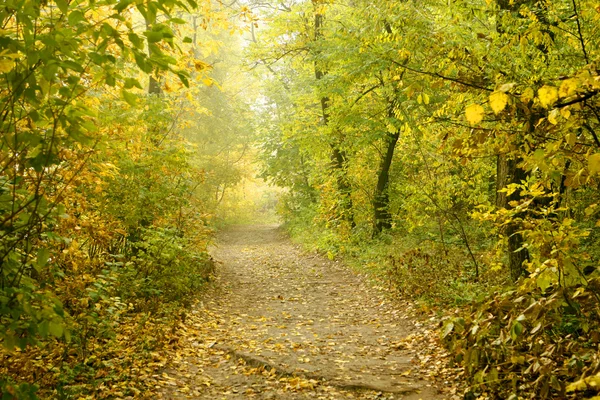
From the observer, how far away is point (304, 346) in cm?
719

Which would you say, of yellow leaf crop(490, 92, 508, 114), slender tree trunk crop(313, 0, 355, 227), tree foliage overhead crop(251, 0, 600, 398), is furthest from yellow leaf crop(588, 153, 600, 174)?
slender tree trunk crop(313, 0, 355, 227)

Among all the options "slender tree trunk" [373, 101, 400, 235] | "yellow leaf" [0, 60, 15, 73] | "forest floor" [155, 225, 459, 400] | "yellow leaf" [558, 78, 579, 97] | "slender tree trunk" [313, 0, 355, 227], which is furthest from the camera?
"slender tree trunk" [313, 0, 355, 227]

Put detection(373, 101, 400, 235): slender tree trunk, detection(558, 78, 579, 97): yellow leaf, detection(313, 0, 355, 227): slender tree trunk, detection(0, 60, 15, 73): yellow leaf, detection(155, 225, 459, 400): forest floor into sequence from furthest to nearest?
1. detection(313, 0, 355, 227): slender tree trunk
2. detection(373, 101, 400, 235): slender tree trunk
3. detection(155, 225, 459, 400): forest floor
4. detection(0, 60, 15, 73): yellow leaf
5. detection(558, 78, 579, 97): yellow leaf

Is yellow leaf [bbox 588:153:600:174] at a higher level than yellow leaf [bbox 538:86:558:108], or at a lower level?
lower

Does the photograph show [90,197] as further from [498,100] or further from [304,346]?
[498,100]

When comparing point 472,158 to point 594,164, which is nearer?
point 594,164

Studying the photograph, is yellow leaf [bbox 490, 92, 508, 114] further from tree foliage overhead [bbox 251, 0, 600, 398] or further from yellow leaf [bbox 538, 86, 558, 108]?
yellow leaf [bbox 538, 86, 558, 108]

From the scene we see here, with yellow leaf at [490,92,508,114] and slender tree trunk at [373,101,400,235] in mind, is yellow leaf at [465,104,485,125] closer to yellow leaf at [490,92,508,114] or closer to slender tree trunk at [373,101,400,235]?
yellow leaf at [490,92,508,114]

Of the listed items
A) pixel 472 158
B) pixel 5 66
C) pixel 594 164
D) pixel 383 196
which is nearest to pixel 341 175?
pixel 383 196

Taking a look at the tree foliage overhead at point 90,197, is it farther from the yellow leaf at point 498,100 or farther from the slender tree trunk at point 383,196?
the slender tree trunk at point 383,196

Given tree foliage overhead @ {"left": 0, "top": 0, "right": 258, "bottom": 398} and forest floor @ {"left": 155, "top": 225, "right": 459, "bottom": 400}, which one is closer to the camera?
tree foliage overhead @ {"left": 0, "top": 0, "right": 258, "bottom": 398}

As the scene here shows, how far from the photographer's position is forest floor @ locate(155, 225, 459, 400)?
5578 millimetres

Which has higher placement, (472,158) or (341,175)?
(341,175)

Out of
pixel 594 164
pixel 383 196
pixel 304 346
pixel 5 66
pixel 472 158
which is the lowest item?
pixel 304 346
